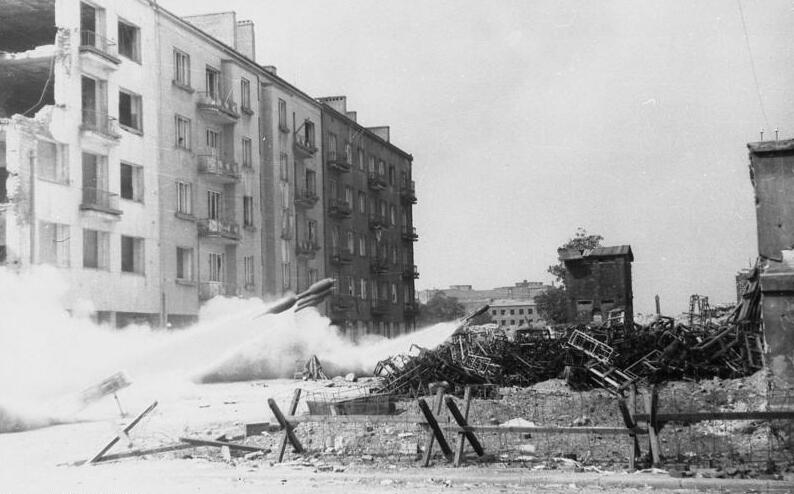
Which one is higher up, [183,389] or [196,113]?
[196,113]

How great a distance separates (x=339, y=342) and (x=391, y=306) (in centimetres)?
1602

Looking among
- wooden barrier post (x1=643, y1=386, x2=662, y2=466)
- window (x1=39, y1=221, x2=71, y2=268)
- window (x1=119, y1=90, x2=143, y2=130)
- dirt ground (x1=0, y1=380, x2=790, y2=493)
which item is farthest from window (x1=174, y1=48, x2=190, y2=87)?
wooden barrier post (x1=643, y1=386, x2=662, y2=466)

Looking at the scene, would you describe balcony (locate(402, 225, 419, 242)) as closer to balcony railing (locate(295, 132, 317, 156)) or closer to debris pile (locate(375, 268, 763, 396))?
balcony railing (locate(295, 132, 317, 156))

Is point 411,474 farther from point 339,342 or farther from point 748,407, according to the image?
point 339,342

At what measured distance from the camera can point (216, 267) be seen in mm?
38250

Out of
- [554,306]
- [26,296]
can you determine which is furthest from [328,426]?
[554,306]

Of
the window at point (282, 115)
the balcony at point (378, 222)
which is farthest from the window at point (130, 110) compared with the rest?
the balcony at point (378, 222)

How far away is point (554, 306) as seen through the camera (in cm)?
8444

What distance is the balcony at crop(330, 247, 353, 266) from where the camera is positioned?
5006 cm

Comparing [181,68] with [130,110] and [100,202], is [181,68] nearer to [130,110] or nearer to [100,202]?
[130,110]

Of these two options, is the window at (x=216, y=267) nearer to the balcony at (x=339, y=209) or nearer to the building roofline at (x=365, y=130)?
the balcony at (x=339, y=209)

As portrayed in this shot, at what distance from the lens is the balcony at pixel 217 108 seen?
127 feet

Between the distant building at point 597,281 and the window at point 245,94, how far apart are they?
18.0 meters

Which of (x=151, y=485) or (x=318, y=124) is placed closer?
(x=151, y=485)
